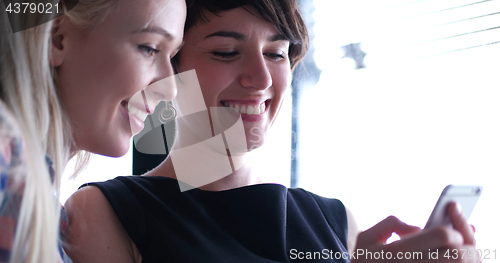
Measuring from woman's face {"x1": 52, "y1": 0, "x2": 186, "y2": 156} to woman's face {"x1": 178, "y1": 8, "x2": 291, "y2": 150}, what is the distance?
0.81 ft

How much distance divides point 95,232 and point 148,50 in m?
0.42

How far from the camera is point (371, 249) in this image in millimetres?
705

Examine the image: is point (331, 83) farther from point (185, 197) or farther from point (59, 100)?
point (59, 100)

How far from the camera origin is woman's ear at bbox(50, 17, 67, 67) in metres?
0.74

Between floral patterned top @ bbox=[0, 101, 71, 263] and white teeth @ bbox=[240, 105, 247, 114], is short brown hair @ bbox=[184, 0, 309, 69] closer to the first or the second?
white teeth @ bbox=[240, 105, 247, 114]

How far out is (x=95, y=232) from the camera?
0.90 meters

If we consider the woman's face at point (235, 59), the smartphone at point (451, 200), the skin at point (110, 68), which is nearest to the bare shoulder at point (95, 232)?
the skin at point (110, 68)

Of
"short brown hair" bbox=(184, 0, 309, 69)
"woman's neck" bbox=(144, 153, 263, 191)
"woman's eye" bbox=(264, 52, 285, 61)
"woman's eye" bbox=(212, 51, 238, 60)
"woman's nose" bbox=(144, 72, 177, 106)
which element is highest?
"short brown hair" bbox=(184, 0, 309, 69)

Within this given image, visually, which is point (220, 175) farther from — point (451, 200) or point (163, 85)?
point (451, 200)

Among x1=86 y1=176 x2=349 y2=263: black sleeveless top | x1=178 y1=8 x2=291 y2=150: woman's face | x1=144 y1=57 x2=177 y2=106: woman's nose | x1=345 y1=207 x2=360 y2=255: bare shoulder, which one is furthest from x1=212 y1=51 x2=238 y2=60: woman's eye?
x1=345 y1=207 x2=360 y2=255: bare shoulder

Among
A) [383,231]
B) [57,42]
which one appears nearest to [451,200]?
[383,231]

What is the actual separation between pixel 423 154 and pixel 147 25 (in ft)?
3.29

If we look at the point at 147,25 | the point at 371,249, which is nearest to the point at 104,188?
the point at 147,25

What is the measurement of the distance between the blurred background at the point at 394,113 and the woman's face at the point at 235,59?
0.31m
